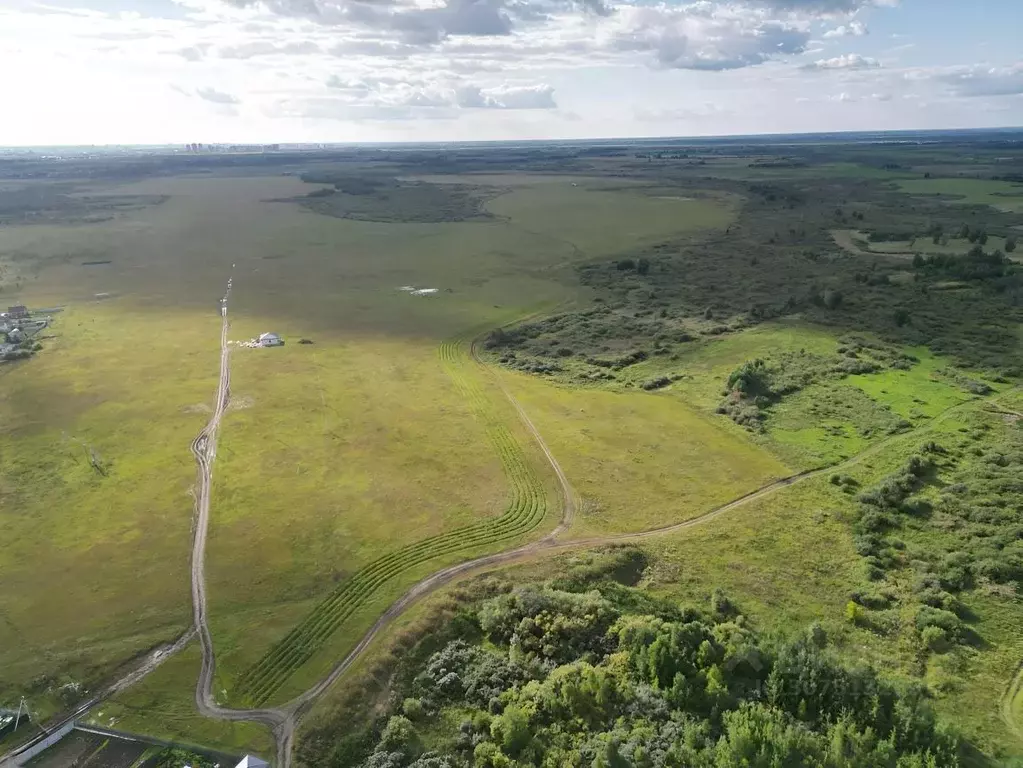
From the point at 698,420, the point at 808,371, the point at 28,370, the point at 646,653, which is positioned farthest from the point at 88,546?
the point at 808,371

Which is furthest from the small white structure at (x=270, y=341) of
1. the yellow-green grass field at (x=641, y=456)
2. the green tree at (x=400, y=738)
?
the green tree at (x=400, y=738)

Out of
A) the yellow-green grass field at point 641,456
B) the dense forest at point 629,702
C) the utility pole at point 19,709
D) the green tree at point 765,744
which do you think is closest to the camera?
the green tree at point 765,744

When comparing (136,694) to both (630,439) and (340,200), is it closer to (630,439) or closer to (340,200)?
(630,439)

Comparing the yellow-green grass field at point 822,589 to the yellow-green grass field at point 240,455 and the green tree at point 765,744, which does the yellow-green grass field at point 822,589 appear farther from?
the yellow-green grass field at point 240,455

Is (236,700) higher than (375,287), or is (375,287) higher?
(375,287)

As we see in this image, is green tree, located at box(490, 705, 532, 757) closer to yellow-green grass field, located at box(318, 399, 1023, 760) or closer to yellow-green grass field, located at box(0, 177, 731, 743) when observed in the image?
yellow-green grass field, located at box(318, 399, 1023, 760)
